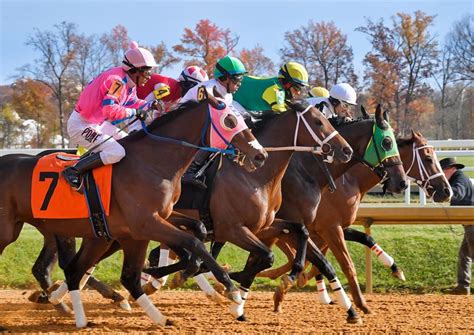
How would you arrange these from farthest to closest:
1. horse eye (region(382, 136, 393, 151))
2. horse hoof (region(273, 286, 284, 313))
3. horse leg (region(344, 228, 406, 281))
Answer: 1. horse leg (region(344, 228, 406, 281))
2. horse eye (region(382, 136, 393, 151))
3. horse hoof (region(273, 286, 284, 313))

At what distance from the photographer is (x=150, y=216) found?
637cm

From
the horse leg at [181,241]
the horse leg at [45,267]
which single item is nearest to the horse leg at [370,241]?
the horse leg at [181,241]

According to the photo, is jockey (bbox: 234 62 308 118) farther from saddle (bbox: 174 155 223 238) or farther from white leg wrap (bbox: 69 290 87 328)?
white leg wrap (bbox: 69 290 87 328)

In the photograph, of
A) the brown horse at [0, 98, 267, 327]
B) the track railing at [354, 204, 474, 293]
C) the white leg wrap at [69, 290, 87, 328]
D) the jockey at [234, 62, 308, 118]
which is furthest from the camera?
the track railing at [354, 204, 474, 293]

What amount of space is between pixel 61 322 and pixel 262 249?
2331 millimetres

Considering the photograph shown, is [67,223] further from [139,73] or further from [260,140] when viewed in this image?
[260,140]

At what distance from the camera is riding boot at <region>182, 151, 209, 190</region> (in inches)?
289

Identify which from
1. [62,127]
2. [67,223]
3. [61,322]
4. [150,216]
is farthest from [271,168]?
[62,127]

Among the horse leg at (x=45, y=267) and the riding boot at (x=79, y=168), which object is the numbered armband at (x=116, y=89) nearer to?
the riding boot at (x=79, y=168)

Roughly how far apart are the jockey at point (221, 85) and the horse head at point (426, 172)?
2.57 m

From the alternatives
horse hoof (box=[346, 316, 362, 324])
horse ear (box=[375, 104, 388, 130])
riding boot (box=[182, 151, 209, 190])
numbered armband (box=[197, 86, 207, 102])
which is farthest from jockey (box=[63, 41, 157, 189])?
horse hoof (box=[346, 316, 362, 324])

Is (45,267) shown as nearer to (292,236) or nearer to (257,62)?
(292,236)

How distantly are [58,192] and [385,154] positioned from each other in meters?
3.70

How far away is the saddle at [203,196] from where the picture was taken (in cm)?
736
